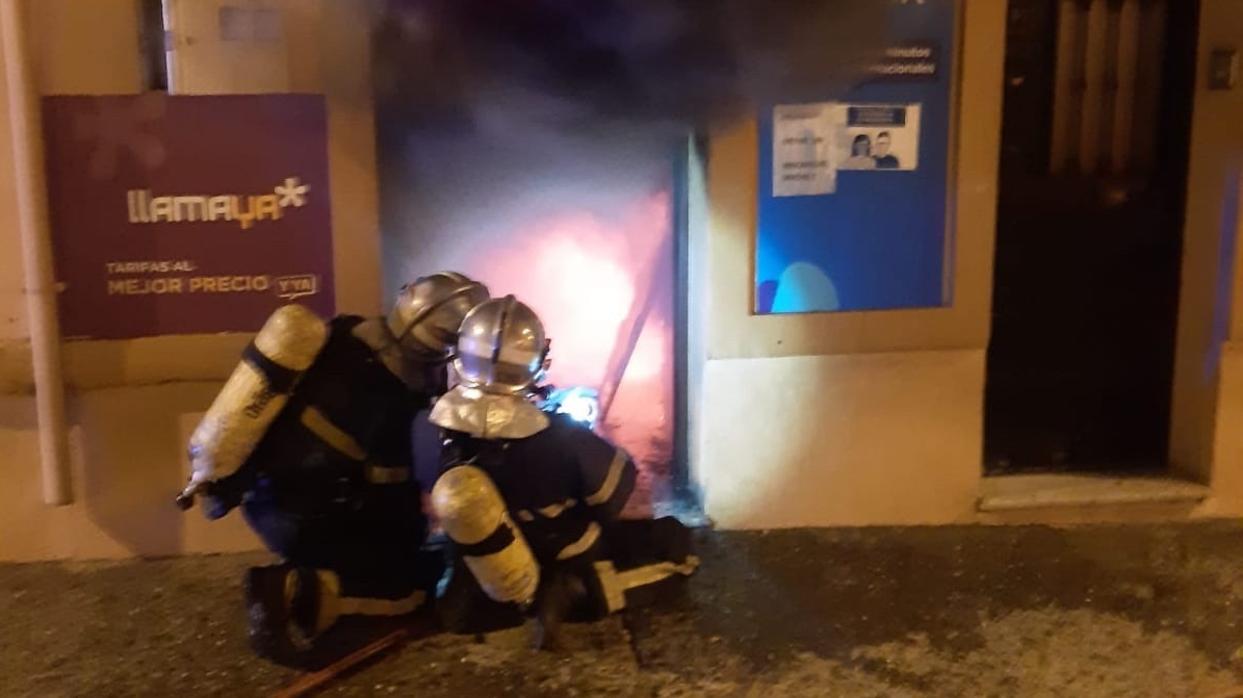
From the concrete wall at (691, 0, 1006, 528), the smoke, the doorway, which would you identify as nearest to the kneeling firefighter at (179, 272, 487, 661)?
the smoke

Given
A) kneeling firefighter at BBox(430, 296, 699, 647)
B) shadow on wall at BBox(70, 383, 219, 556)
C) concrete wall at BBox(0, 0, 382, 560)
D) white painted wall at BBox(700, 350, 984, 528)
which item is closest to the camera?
kneeling firefighter at BBox(430, 296, 699, 647)

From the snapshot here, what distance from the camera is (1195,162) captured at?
4.26 metres

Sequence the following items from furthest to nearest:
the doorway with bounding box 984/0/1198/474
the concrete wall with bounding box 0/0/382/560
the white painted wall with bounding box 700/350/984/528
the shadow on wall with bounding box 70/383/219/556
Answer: the doorway with bounding box 984/0/1198/474 → the white painted wall with bounding box 700/350/984/528 → the shadow on wall with bounding box 70/383/219/556 → the concrete wall with bounding box 0/0/382/560

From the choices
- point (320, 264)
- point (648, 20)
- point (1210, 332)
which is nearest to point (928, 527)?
point (1210, 332)

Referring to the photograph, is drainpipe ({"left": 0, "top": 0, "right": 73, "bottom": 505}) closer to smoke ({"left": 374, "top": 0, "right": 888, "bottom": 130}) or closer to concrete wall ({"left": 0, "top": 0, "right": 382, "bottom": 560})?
concrete wall ({"left": 0, "top": 0, "right": 382, "bottom": 560})

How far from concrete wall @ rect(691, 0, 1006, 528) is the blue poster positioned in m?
0.05

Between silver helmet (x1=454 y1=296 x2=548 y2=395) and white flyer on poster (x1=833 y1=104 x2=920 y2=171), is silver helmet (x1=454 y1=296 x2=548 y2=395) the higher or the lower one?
the lower one

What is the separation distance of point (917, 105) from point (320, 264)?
1.98m

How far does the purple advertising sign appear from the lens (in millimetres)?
3625

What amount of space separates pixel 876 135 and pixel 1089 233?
1.02 m

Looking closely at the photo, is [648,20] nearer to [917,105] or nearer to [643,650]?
[917,105]

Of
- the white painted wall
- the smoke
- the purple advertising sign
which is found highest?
the smoke

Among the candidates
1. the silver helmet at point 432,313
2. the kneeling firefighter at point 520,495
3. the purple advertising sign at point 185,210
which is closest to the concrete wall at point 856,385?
the kneeling firefighter at point 520,495

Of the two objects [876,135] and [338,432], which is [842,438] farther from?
[338,432]
